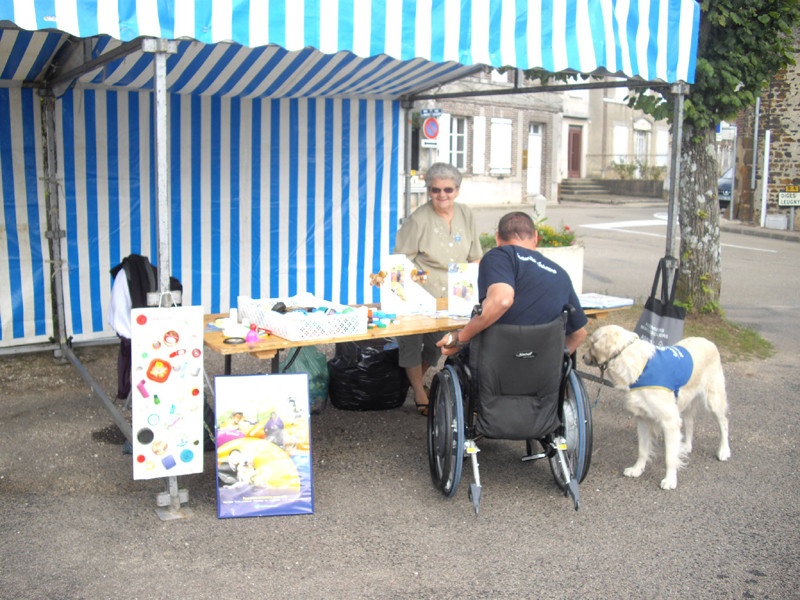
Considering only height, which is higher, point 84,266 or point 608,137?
point 608,137

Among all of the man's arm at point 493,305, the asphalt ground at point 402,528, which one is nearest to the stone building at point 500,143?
the asphalt ground at point 402,528

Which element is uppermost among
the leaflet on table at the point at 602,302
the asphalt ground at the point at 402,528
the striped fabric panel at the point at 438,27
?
the striped fabric panel at the point at 438,27

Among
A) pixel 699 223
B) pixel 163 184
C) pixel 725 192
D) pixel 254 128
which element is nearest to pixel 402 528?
pixel 163 184

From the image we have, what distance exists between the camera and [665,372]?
418 cm

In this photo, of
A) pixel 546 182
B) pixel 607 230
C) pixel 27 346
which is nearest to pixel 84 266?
pixel 27 346

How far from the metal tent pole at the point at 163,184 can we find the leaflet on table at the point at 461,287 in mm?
1823

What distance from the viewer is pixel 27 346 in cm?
646

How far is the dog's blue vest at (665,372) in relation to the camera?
164 inches

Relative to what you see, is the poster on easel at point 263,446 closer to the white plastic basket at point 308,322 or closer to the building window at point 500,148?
the white plastic basket at point 308,322

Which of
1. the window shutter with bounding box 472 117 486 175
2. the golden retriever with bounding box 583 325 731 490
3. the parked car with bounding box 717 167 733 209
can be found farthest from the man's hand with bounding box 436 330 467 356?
the window shutter with bounding box 472 117 486 175

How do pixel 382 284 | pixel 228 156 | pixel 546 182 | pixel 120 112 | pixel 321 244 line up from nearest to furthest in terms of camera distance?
pixel 382 284
pixel 120 112
pixel 228 156
pixel 321 244
pixel 546 182

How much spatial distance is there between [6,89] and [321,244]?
9.43ft

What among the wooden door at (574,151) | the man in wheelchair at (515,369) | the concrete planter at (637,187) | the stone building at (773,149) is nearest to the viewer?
the man in wheelchair at (515,369)

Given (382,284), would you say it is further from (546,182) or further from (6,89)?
(546,182)
